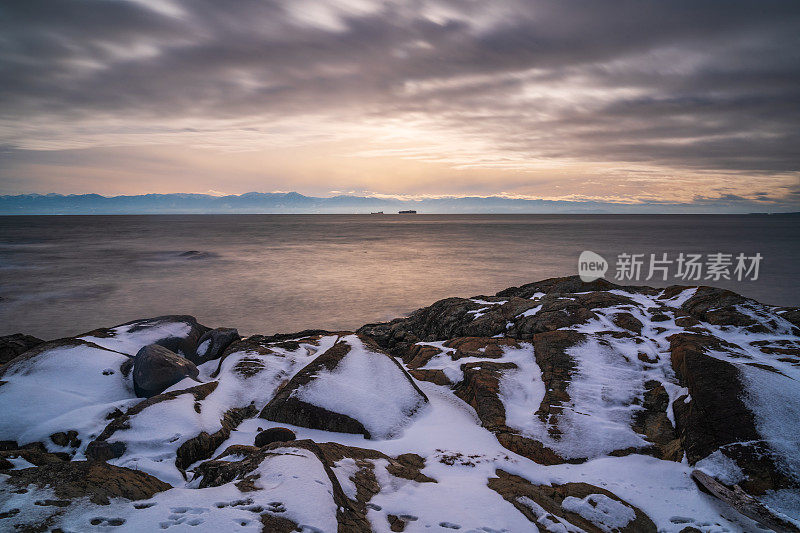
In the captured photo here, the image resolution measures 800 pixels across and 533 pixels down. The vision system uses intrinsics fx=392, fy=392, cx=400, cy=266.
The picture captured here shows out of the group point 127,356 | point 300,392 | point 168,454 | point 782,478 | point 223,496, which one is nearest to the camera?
point 223,496

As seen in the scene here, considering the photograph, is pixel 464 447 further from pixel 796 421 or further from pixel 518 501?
pixel 796 421

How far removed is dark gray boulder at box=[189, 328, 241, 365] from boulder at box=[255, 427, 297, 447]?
549 cm

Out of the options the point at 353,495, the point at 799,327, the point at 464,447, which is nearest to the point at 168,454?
the point at 353,495

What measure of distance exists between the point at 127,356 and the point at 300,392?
499 cm

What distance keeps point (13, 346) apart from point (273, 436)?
9.77 m

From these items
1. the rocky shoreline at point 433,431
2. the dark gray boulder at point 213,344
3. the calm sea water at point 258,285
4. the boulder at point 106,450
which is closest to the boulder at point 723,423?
the rocky shoreline at point 433,431

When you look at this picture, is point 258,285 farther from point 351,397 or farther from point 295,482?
point 295,482

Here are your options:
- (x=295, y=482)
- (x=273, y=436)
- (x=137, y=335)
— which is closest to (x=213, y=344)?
(x=137, y=335)

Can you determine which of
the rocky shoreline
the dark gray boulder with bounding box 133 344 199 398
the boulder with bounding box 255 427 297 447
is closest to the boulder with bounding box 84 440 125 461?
the rocky shoreline

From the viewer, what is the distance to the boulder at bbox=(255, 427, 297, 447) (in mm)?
5809

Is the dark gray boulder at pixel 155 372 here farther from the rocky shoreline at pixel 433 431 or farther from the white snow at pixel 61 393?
the white snow at pixel 61 393

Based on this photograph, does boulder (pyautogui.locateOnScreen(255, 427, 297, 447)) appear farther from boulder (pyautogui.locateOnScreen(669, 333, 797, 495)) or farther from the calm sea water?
the calm sea water

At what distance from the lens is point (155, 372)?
7.71 m

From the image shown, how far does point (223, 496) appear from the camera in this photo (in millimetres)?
3781
